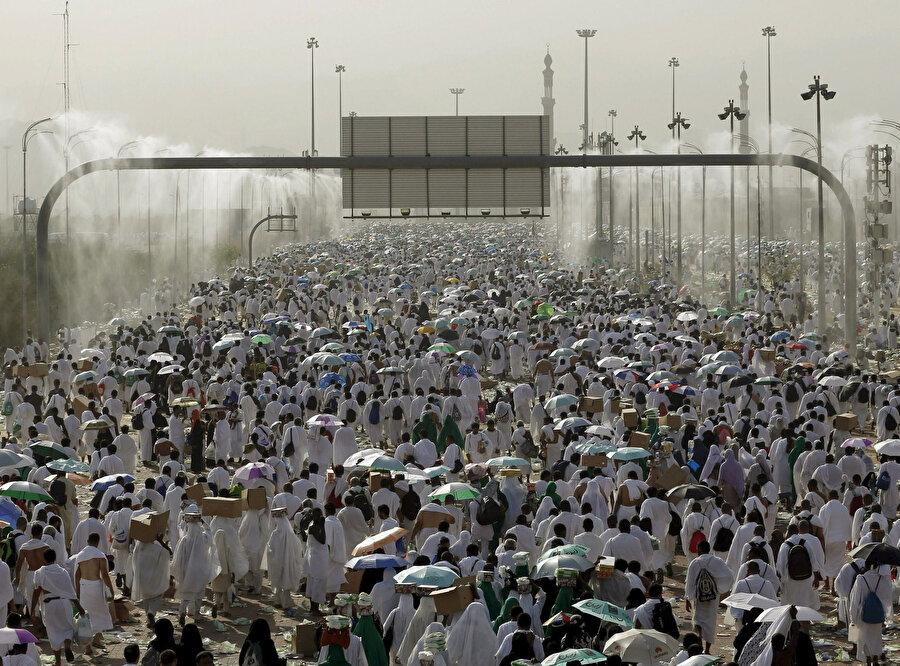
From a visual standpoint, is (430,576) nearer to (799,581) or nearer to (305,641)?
(305,641)

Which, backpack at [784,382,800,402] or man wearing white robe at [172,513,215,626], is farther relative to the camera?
backpack at [784,382,800,402]

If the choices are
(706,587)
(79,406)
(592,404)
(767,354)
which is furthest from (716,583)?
(767,354)

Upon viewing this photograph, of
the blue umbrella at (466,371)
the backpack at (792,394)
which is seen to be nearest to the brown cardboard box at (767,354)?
the backpack at (792,394)

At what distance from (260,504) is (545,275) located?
36754mm

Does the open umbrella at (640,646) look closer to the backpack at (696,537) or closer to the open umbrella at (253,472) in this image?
the backpack at (696,537)

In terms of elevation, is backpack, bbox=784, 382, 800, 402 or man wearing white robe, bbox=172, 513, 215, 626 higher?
A: backpack, bbox=784, 382, 800, 402

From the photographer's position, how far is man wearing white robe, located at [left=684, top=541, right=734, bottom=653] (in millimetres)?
13234

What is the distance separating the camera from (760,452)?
60.6ft

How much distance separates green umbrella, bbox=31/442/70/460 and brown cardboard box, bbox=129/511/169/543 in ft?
13.3

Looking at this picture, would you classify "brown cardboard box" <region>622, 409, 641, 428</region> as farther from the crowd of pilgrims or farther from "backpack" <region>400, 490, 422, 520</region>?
"backpack" <region>400, 490, 422, 520</region>

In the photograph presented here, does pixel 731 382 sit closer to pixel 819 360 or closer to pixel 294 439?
pixel 819 360

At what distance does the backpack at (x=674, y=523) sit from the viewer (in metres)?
15.9

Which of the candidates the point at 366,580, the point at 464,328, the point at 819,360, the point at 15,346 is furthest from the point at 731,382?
the point at 15,346

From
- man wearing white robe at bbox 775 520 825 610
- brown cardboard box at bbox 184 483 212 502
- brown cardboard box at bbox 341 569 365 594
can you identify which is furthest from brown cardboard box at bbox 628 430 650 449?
brown cardboard box at bbox 341 569 365 594
